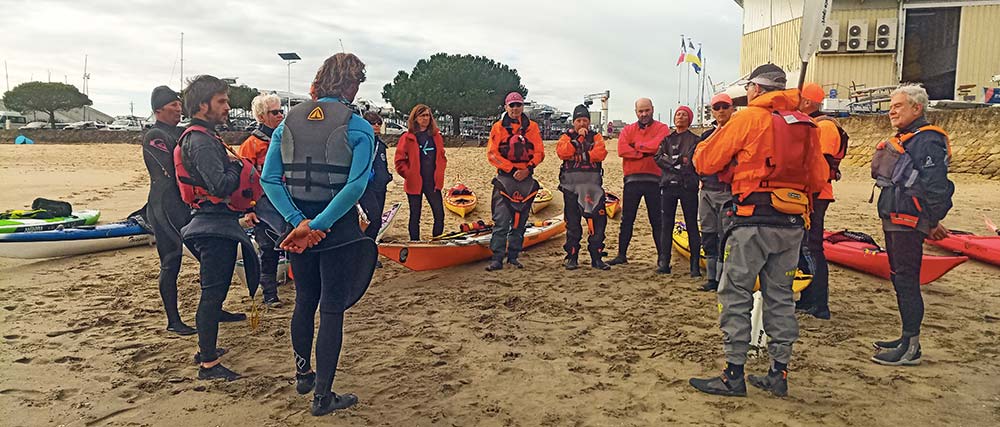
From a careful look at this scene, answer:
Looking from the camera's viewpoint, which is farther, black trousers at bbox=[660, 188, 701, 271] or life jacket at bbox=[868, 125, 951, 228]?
black trousers at bbox=[660, 188, 701, 271]

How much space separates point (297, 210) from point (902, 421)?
3283mm

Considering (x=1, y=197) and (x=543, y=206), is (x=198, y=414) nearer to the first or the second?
(x=543, y=206)

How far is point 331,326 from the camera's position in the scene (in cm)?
312

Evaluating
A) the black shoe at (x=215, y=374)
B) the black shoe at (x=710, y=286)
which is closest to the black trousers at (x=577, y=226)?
the black shoe at (x=710, y=286)

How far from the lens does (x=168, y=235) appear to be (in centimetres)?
439

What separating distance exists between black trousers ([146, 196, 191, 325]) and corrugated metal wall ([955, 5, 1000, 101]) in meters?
23.5

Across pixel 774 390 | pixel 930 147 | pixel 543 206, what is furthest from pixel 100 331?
pixel 543 206

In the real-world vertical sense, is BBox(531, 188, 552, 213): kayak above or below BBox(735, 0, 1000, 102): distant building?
below

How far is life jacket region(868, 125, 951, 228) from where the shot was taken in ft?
12.6

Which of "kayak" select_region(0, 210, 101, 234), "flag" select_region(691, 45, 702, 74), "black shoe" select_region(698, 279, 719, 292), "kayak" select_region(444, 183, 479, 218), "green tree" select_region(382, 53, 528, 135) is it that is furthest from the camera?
"green tree" select_region(382, 53, 528, 135)

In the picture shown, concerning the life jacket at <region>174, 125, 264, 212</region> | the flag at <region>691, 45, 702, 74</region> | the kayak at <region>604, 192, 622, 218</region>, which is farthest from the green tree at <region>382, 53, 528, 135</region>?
the life jacket at <region>174, 125, 264, 212</region>

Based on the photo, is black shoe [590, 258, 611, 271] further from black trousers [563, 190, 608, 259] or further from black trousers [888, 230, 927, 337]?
black trousers [888, 230, 927, 337]

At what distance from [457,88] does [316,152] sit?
38507 mm

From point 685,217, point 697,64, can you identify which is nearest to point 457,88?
point 697,64
